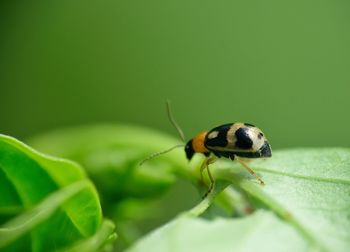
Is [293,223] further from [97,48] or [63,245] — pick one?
[97,48]

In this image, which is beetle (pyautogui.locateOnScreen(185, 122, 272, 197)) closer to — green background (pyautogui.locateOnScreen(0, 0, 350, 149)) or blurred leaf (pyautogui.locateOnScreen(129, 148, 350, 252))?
blurred leaf (pyautogui.locateOnScreen(129, 148, 350, 252))

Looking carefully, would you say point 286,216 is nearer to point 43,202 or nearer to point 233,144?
point 43,202

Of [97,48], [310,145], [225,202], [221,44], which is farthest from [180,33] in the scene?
[225,202]

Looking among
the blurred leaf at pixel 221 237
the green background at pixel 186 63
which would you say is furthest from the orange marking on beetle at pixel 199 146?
the green background at pixel 186 63

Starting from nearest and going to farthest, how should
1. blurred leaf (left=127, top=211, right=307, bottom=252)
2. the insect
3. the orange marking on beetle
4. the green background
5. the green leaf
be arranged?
blurred leaf (left=127, top=211, right=307, bottom=252) < the green leaf < the insect < the orange marking on beetle < the green background

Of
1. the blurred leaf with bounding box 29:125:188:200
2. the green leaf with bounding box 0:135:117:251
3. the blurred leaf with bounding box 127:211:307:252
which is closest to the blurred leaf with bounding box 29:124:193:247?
the blurred leaf with bounding box 29:125:188:200

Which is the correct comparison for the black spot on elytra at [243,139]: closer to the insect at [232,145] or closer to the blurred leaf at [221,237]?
the insect at [232,145]
